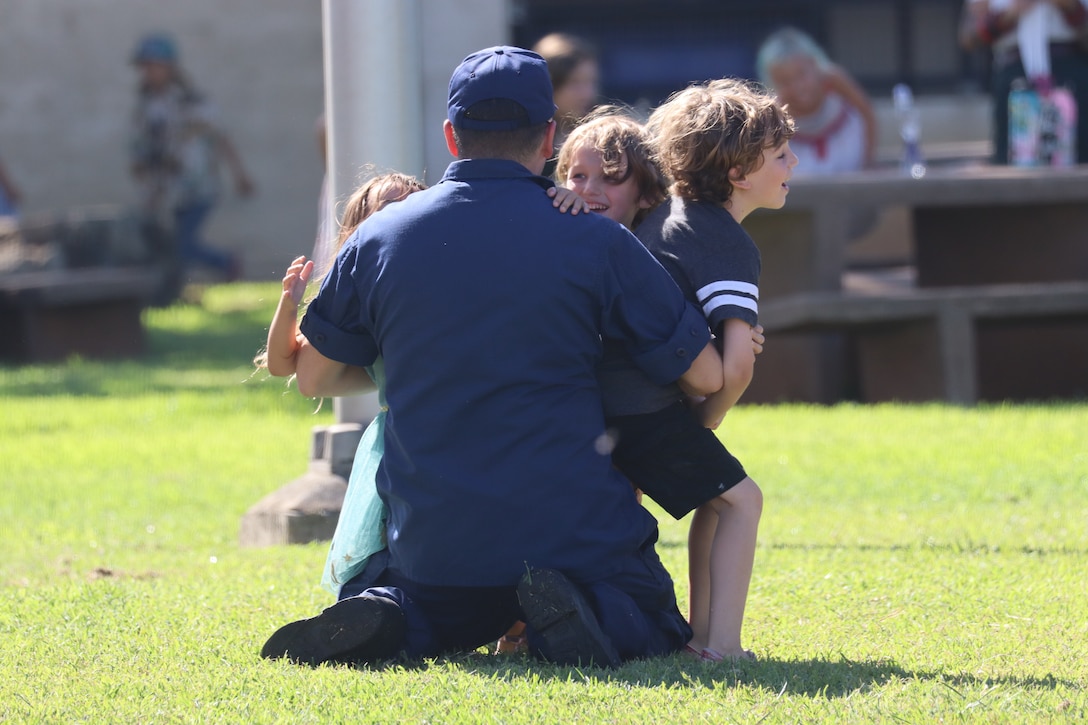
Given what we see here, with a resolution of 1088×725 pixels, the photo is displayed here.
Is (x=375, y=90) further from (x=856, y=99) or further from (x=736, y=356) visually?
(x=856, y=99)

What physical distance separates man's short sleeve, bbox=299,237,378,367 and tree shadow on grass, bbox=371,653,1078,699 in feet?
2.28

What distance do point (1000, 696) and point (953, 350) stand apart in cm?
544

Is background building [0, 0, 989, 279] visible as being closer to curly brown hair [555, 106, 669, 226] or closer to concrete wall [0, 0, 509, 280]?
concrete wall [0, 0, 509, 280]

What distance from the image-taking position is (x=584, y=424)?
3.43 meters

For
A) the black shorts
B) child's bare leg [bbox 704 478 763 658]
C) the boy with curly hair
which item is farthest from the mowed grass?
the black shorts

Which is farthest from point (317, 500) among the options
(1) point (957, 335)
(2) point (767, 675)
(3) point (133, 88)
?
(3) point (133, 88)

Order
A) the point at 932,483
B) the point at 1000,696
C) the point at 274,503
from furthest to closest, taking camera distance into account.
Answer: the point at 932,483, the point at 274,503, the point at 1000,696

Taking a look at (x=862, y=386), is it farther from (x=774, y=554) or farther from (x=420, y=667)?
(x=420, y=667)


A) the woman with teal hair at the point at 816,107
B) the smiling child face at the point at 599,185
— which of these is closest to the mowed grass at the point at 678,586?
the smiling child face at the point at 599,185

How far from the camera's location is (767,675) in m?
3.29

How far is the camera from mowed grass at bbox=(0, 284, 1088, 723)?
310 centimetres

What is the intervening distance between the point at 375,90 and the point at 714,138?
2120mm

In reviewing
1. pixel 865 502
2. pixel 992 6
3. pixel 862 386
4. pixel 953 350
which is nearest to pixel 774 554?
pixel 865 502

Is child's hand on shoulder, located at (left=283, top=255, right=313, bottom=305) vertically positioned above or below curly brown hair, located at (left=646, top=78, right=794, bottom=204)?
below
